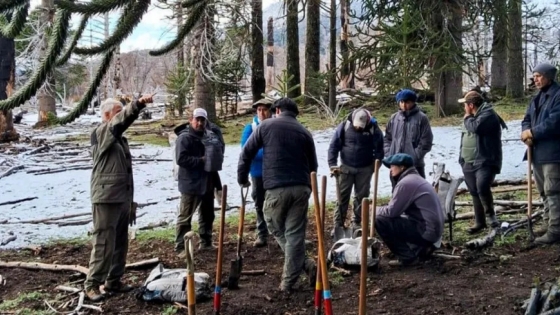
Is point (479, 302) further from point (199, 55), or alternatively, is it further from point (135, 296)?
point (199, 55)

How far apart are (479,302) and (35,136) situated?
19001 mm

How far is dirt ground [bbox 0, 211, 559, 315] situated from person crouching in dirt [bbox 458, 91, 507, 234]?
77cm

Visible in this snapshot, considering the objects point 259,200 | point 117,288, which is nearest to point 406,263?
point 259,200

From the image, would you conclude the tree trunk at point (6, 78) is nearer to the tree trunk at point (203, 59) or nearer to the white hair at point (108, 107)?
the tree trunk at point (203, 59)

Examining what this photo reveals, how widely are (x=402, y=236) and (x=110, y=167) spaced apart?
3064 millimetres

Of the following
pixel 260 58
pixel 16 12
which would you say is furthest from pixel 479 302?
pixel 260 58

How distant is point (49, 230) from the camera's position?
9273mm

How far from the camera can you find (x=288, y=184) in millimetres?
5895

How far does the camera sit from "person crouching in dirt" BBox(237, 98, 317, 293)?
588cm

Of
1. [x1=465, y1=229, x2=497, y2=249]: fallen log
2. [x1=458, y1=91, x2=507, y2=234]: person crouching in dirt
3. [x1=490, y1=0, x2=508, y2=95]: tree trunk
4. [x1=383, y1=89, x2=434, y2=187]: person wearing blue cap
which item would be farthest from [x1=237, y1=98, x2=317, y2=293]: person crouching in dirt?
[x1=490, y1=0, x2=508, y2=95]: tree trunk

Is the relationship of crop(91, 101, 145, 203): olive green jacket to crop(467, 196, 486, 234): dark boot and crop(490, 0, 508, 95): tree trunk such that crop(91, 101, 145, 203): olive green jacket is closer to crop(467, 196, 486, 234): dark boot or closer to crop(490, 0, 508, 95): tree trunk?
crop(467, 196, 486, 234): dark boot

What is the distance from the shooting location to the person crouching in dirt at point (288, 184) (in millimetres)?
5875

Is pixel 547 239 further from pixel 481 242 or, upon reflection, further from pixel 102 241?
pixel 102 241

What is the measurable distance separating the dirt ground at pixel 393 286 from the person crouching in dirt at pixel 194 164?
1.70 ft
